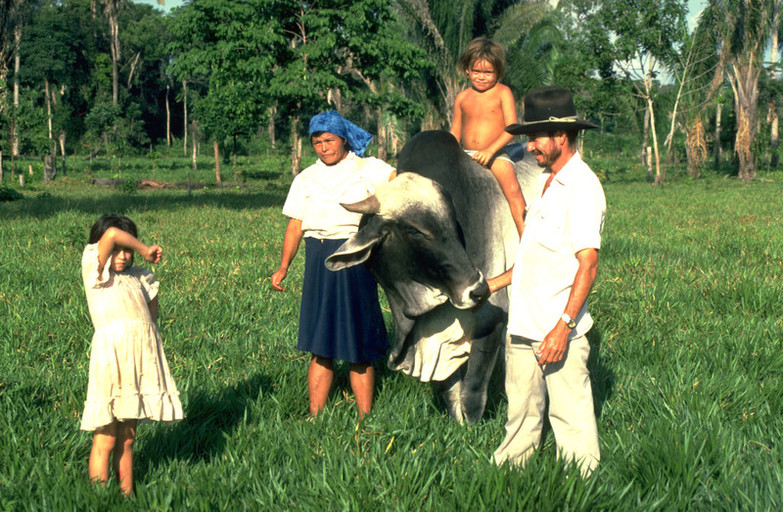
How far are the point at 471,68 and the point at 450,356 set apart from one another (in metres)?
1.43

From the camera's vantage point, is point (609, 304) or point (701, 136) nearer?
point (609, 304)

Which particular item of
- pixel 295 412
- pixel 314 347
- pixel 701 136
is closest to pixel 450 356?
pixel 314 347

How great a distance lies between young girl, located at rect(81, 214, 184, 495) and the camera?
2.80m

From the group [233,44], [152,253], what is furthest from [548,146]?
[233,44]

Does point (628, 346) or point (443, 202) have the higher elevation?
point (443, 202)

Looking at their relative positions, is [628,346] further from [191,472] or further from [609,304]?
[191,472]

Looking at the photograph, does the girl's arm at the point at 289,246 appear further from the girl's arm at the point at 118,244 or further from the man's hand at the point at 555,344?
the man's hand at the point at 555,344

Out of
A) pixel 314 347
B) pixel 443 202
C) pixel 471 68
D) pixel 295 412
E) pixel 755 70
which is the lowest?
pixel 295 412

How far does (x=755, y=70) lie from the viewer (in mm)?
27781

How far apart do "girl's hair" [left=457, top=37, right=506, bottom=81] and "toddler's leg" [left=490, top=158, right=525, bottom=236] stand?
50 centimetres

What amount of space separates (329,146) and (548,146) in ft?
4.15

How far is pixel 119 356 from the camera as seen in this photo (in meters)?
2.85

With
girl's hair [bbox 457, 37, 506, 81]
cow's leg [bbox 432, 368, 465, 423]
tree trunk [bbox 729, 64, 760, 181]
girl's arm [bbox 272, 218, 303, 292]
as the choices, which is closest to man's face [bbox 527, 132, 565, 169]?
girl's hair [bbox 457, 37, 506, 81]

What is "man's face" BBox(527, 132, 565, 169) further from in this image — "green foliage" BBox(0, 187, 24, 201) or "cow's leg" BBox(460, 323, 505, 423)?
"green foliage" BBox(0, 187, 24, 201)
